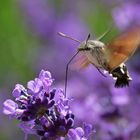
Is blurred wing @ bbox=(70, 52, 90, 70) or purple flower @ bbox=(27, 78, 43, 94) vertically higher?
blurred wing @ bbox=(70, 52, 90, 70)

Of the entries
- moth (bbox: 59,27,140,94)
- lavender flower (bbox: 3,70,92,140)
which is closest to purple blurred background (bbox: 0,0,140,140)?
moth (bbox: 59,27,140,94)

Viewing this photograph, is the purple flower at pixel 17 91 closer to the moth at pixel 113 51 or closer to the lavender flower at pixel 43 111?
the lavender flower at pixel 43 111

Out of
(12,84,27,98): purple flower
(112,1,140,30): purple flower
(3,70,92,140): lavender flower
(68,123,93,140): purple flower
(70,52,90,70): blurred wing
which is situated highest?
→ (112,1,140,30): purple flower

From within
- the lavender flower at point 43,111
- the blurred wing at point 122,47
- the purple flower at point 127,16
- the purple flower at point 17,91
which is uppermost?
the purple flower at point 127,16

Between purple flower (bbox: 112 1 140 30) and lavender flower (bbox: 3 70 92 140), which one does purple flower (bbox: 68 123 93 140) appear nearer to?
lavender flower (bbox: 3 70 92 140)

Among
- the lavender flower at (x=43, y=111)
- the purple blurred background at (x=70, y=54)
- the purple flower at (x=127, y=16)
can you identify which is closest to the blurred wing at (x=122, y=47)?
the lavender flower at (x=43, y=111)

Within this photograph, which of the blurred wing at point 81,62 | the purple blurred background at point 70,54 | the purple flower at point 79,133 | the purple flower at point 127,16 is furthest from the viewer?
the purple flower at point 127,16

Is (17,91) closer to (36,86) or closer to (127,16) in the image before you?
(36,86)

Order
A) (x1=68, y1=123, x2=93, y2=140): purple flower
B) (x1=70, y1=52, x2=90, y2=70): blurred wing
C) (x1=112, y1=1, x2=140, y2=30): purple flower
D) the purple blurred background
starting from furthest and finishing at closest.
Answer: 1. (x1=112, y1=1, x2=140, y2=30): purple flower
2. the purple blurred background
3. (x1=70, y1=52, x2=90, y2=70): blurred wing
4. (x1=68, y1=123, x2=93, y2=140): purple flower
